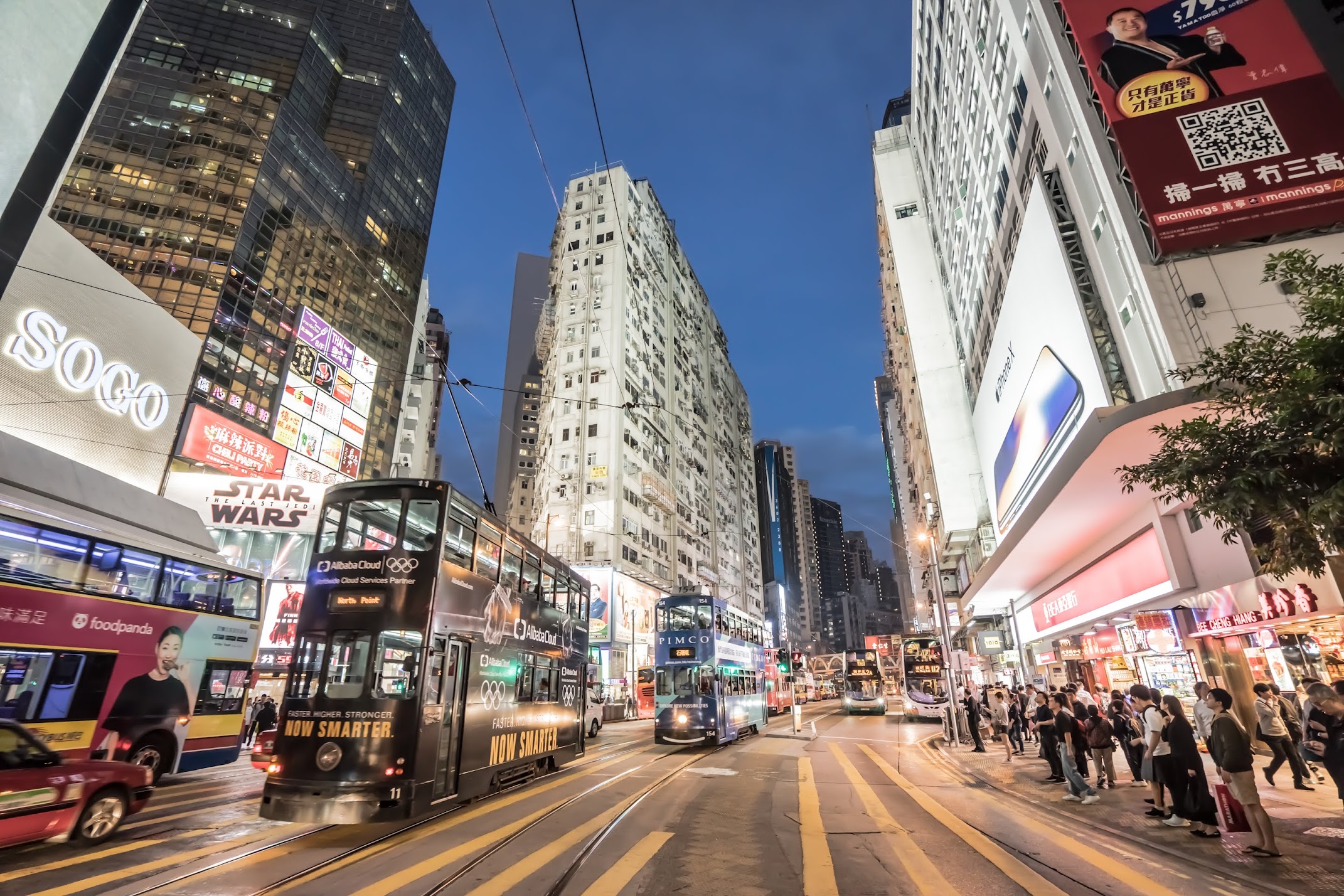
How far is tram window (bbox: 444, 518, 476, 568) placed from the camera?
833 cm

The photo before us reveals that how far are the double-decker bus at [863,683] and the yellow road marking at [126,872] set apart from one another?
33.5 meters

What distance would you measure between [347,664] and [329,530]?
1.87 m

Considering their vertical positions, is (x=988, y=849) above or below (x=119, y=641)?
below

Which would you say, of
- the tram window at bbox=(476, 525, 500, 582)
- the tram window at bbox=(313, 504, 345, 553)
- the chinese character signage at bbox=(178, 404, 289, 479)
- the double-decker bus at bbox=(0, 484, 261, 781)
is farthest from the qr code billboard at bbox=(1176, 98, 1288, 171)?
the chinese character signage at bbox=(178, 404, 289, 479)

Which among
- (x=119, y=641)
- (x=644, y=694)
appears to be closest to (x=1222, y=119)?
(x=119, y=641)

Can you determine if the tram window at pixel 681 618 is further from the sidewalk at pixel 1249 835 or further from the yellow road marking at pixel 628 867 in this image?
the yellow road marking at pixel 628 867

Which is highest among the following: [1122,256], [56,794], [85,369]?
[1122,256]

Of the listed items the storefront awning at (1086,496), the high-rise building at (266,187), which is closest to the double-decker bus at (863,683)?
the storefront awning at (1086,496)

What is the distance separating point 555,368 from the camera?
5331cm

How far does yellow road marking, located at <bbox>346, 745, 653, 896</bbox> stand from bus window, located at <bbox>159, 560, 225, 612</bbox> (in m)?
7.20

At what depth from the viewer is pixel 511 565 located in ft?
34.1

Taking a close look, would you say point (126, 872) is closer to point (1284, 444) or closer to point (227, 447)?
point (1284, 444)

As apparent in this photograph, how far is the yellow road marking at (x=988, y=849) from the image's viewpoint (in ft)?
17.4

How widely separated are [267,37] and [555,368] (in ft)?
178
